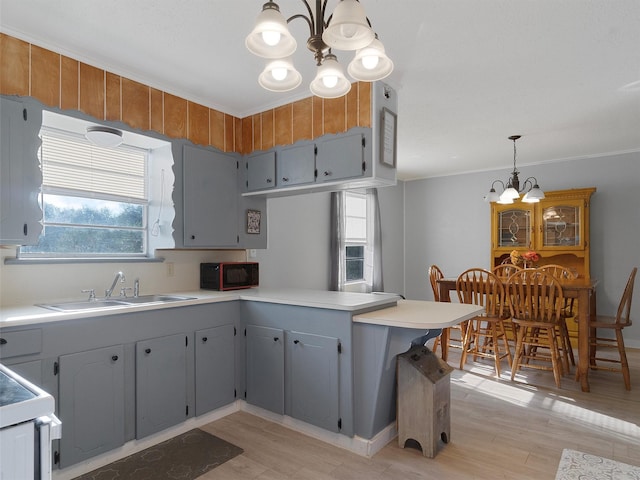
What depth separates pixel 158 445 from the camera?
2.52m

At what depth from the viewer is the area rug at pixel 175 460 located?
2.18 m

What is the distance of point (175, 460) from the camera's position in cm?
234

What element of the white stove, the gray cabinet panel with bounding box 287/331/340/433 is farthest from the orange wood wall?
the white stove

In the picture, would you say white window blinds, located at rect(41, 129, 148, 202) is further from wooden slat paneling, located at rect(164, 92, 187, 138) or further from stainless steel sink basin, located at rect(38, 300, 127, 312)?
stainless steel sink basin, located at rect(38, 300, 127, 312)

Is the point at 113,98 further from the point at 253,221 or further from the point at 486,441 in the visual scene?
the point at 486,441

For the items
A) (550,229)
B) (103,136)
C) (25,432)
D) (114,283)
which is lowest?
(25,432)

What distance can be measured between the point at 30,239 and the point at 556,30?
3195 millimetres

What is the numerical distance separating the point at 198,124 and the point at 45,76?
1.09m

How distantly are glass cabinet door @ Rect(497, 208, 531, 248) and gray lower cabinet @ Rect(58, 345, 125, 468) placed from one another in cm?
499

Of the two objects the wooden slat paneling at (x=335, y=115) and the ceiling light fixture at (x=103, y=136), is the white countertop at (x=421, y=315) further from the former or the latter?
the ceiling light fixture at (x=103, y=136)

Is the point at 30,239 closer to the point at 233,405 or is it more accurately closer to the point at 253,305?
the point at 253,305

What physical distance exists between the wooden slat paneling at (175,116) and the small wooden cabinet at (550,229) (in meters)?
4.35

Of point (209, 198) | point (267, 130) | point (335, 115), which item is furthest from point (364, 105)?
point (209, 198)

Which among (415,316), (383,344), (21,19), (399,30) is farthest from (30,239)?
(399,30)
